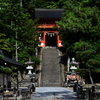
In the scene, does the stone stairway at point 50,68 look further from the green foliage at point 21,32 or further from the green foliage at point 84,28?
the green foliage at point 84,28

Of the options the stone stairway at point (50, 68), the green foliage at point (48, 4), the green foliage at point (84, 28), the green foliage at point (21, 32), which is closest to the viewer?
the green foliage at point (21, 32)

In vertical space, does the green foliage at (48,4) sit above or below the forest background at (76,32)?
above

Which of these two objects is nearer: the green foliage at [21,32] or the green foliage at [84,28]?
the green foliage at [21,32]

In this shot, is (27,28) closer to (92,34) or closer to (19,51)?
(19,51)

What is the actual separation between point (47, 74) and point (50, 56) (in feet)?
21.5

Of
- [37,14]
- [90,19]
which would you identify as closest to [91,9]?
[90,19]

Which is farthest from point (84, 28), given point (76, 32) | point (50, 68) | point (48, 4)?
point (48, 4)

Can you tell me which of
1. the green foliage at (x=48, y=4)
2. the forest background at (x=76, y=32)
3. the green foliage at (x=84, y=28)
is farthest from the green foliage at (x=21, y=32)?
the green foliage at (x=48, y=4)

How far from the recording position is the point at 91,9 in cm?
2658

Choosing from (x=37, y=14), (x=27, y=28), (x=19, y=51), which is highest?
(x=37, y=14)

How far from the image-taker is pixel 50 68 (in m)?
30.7

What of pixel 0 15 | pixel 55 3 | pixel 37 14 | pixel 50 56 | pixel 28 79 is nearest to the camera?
pixel 0 15

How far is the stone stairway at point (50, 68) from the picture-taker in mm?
26938

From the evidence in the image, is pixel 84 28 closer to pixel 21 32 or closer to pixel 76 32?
pixel 76 32
